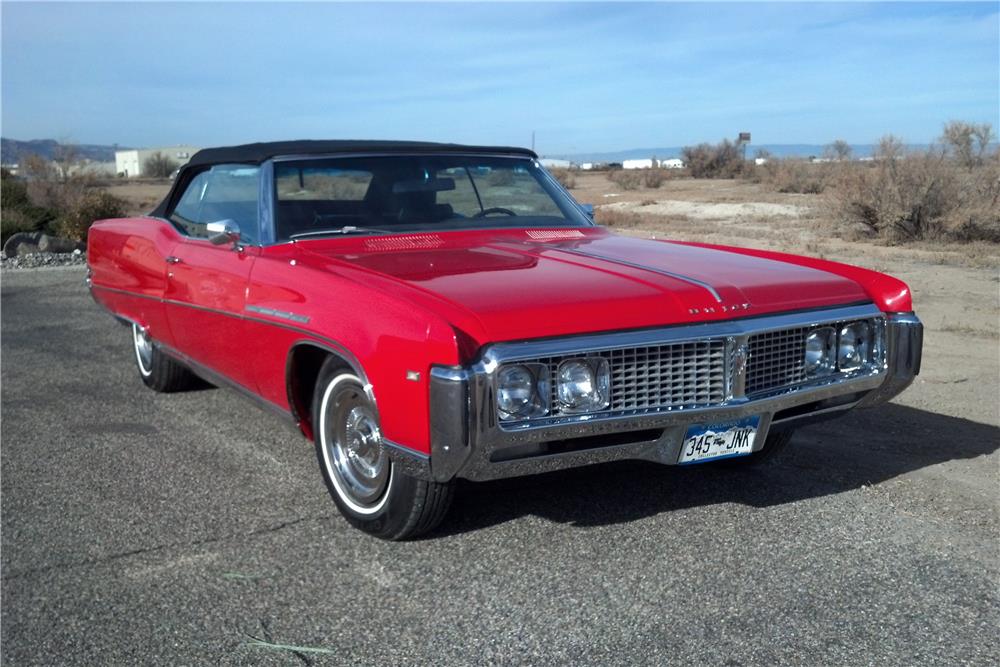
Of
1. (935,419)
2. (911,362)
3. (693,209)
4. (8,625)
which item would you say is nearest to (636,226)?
(693,209)

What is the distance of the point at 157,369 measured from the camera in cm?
642

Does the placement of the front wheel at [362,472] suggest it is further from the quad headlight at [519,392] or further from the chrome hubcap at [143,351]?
the chrome hubcap at [143,351]

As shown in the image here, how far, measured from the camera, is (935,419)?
18.6ft

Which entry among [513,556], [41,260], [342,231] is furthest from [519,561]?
[41,260]

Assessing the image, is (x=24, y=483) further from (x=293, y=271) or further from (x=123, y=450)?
(x=293, y=271)

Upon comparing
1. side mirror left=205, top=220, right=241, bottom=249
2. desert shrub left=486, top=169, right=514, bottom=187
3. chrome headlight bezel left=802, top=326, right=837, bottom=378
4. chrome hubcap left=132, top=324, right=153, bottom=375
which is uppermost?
desert shrub left=486, top=169, right=514, bottom=187

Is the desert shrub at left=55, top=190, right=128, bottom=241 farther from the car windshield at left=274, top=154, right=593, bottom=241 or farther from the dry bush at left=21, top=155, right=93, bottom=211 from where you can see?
the car windshield at left=274, top=154, right=593, bottom=241

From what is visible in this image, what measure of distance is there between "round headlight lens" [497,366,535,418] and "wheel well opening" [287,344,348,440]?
1131 millimetres

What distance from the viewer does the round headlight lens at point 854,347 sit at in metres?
4.06

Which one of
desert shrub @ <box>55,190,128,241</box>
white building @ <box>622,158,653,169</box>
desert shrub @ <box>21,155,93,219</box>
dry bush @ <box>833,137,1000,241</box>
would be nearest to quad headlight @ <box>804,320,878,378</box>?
dry bush @ <box>833,137,1000,241</box>

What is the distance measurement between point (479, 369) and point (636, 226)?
16.5 m

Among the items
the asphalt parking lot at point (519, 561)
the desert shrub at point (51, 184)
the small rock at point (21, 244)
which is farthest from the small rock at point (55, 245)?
the asphalt parking lot at point (519, 561)

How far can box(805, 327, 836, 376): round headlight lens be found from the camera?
156 inches

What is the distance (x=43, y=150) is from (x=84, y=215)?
5374 centimetres
